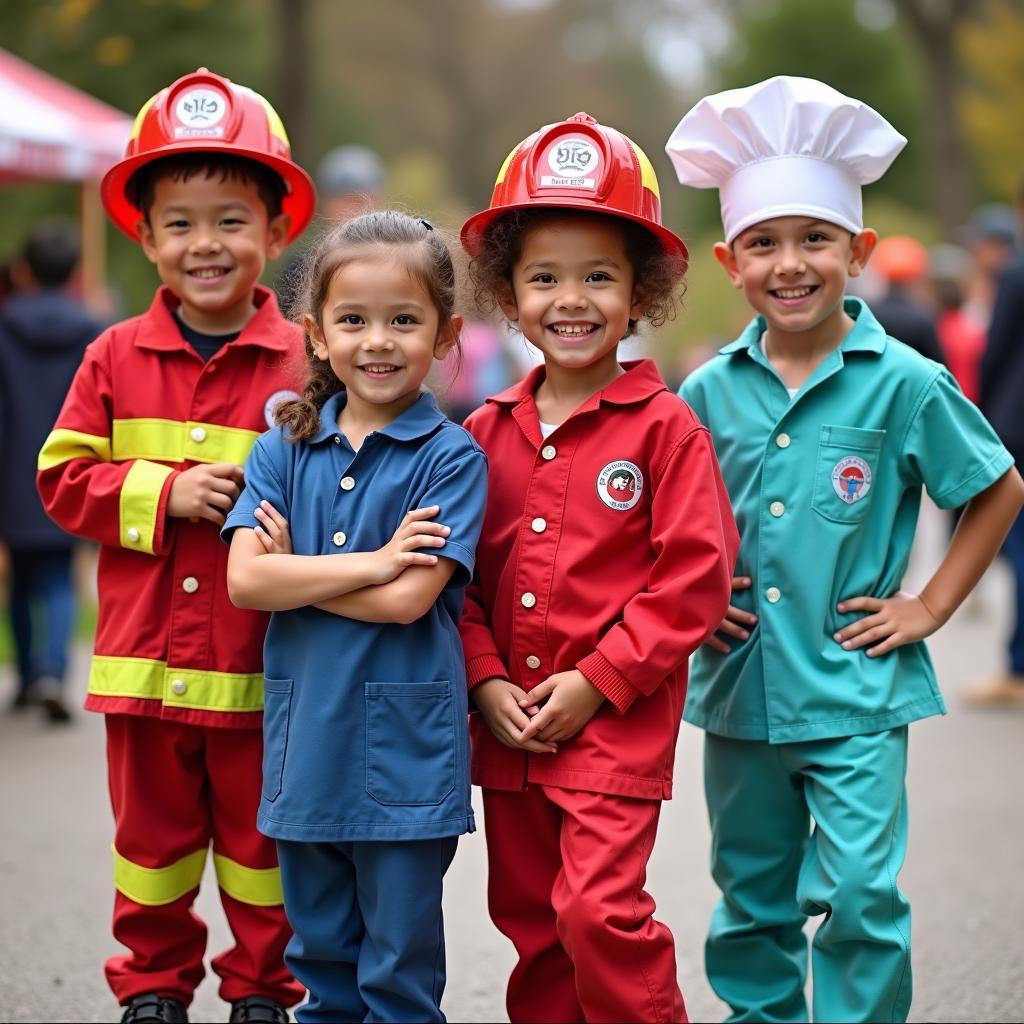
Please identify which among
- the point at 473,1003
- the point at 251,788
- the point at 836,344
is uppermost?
the point at 836,344

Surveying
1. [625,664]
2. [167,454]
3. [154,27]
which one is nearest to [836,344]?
[625,664]

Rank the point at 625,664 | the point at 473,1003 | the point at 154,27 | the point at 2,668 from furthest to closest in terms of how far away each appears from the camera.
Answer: the point at 154,27
the point at 2,668
the point at 473,1003
the point at 625,664

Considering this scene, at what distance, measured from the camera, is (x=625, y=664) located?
304 cm

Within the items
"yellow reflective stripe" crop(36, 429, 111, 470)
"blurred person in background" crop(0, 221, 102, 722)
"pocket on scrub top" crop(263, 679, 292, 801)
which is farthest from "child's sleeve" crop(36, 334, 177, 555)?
"blurred person in background" crop(0, 221, 102, 722)

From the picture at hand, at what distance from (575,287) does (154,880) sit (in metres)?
1.60

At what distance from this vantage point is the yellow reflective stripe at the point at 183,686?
339 cm

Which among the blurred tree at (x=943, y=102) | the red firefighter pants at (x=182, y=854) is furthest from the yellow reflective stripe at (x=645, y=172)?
the blurred tree at (x=943, y=102)

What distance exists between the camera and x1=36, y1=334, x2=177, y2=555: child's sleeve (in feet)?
11.0

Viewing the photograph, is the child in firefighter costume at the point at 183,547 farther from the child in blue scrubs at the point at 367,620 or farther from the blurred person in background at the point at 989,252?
the blurred person in background at the point at 989,252

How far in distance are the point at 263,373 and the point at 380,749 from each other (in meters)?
0.95

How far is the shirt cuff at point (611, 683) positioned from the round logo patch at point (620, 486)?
0.31m

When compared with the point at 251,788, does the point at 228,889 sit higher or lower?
lower

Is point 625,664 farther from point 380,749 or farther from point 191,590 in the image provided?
point 191,590

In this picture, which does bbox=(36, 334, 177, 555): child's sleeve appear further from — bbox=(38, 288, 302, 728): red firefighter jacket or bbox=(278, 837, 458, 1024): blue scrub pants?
bbox=(278, 837, 458, 1024): blue scrub pants
